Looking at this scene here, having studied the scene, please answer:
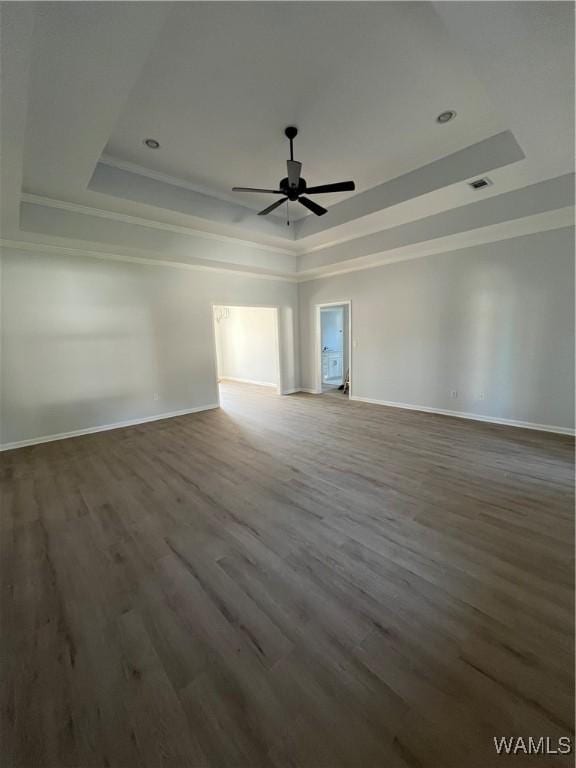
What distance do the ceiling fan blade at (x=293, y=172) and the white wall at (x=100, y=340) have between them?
306 cm

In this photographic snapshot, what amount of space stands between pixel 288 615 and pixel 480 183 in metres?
4.42

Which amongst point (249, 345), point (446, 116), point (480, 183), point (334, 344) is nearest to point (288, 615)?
point (446, 116)

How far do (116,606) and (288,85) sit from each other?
3.87m

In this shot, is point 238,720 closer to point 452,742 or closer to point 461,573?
point 452,742

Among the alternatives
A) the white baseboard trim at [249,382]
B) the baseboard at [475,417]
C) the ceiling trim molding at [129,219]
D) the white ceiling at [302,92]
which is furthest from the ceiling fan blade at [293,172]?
the white baseboard trim at [249,382]

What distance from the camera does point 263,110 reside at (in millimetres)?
2623

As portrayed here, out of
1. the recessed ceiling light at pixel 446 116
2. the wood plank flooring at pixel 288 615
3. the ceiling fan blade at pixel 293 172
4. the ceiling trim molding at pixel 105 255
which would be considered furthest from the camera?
the ceiling trim molding at pixel 105 255

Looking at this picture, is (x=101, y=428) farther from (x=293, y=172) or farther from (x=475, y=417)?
(x=475, y=417)

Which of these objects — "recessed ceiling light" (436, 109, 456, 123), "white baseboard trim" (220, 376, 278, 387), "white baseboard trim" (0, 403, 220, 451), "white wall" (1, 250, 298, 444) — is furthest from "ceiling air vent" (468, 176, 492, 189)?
"white baseboard trim" (220, 376, 278, 387)

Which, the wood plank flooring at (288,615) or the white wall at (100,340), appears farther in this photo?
the white wall at (100,340)

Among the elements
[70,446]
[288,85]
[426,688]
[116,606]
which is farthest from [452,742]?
[70,446]

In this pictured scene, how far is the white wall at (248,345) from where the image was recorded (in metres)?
7.72

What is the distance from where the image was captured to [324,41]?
2.04 meters

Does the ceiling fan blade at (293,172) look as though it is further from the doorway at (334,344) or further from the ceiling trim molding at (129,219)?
the doorway at (334,344)
